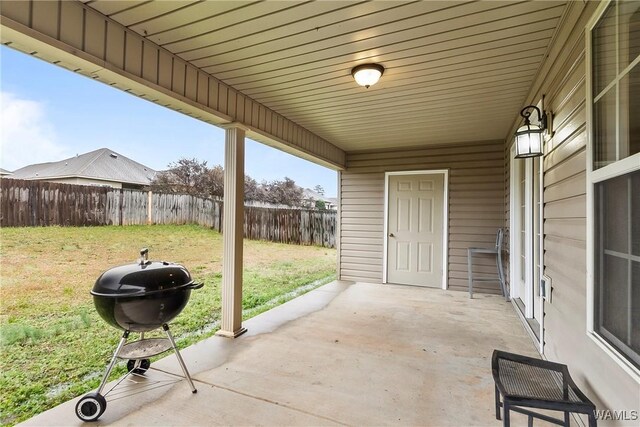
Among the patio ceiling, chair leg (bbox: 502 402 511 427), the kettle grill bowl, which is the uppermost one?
the patio ceiling

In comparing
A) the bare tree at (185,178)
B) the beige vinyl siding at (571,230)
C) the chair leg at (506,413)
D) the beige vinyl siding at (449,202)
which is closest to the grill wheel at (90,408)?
the chair leg at (506,413)

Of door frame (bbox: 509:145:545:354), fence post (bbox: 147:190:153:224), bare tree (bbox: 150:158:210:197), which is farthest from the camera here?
bare tree (bbox: 150:158:210:197)

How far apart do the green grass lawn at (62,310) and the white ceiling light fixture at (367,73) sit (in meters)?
2.86

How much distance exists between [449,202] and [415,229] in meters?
0.72

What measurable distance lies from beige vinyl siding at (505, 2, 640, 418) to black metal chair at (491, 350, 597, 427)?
0.38ft

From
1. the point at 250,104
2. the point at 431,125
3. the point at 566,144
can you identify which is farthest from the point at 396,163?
the point at 566,144

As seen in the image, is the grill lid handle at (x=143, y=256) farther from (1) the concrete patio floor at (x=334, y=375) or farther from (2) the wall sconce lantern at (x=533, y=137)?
(2) the wall sconce lantern at (x=533, y=137)

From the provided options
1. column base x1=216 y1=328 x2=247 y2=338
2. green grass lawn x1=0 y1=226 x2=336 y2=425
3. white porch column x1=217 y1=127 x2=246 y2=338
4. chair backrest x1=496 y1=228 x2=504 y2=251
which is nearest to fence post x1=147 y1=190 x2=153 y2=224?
green grass lawn x1=0 y1=226 x2=336 y2=425

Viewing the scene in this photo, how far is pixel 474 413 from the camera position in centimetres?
184

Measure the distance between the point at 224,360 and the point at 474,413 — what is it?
1.86 m

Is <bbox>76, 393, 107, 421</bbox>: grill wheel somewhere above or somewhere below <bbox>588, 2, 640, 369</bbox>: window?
below

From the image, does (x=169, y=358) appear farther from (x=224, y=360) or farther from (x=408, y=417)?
(x=408, y=417)

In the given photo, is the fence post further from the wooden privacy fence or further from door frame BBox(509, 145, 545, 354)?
door frame BBox(509, 145, 545, 354)

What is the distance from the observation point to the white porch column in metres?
3.03
